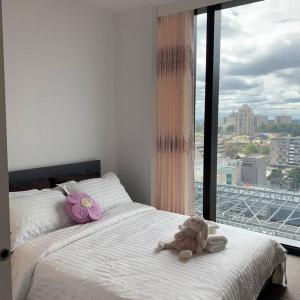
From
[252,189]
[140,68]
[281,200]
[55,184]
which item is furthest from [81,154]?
[281,200]

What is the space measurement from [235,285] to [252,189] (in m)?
1.71

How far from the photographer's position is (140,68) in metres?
3.71

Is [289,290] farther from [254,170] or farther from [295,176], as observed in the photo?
[254,170]

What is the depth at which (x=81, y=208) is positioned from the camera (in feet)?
8.86

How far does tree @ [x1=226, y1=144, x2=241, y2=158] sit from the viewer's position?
11.4 feet

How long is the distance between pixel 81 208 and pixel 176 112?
5.05ft

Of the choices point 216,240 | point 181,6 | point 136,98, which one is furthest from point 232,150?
point 181,6

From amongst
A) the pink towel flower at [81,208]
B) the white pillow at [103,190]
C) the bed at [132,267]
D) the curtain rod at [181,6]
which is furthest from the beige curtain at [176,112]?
the pink towel flower at [81,208]

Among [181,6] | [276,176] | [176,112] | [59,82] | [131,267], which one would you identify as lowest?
[131,267]

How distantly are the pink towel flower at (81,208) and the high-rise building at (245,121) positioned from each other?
1.76 meters

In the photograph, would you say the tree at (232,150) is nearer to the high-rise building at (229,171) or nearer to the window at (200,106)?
the high-rise building at (229,171)

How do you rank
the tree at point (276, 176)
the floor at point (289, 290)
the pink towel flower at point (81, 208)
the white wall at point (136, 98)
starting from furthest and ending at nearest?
the white wall at point (136, 98)
the tree at point (276, 176)
the pink towel flower at point (81, 208)
the floor at point (289, 290)

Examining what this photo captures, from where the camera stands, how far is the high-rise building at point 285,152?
3158 mm

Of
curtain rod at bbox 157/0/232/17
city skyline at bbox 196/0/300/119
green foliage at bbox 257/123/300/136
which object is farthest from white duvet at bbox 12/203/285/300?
curtain rod at bbox 157/0/232/17
